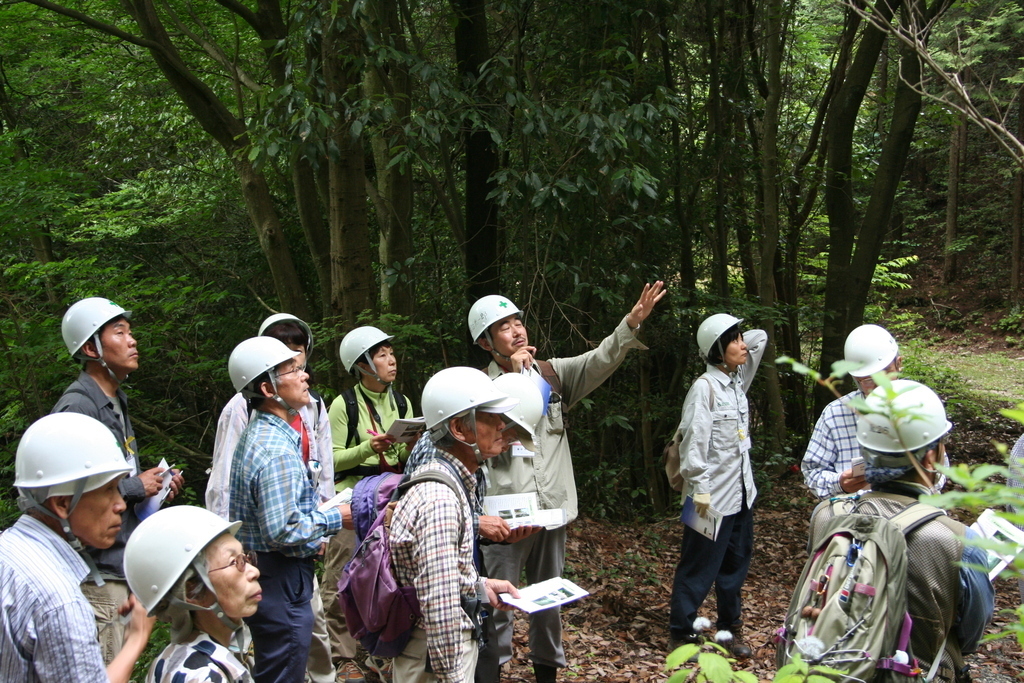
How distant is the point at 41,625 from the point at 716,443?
4.16 meters

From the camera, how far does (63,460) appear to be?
2.58 m

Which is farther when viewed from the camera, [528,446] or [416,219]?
[416,219]

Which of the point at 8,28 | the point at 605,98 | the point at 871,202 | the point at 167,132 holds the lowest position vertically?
the point at 871,202

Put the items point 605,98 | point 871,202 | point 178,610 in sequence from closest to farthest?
1. point 178,610
2. point 605,98
3. point 871,202

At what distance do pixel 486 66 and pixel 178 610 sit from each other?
16.1 ft

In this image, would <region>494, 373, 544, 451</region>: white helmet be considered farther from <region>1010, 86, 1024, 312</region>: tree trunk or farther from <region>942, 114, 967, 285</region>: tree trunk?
<region>942, 114, 967, 285</region>: tree trunk

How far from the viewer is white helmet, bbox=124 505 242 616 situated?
95.0 inches

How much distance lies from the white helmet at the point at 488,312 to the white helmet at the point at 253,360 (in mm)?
1270

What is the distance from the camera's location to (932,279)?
1016 inches

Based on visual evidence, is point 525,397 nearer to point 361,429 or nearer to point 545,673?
point 361,429

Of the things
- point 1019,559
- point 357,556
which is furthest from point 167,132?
point 1019,559

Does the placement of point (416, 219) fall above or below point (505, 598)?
above

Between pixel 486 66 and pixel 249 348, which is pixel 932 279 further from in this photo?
pixel 249 348

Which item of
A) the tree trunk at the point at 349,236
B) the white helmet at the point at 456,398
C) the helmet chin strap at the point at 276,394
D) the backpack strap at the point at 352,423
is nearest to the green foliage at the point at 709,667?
the white helmet at the point at 456,398
